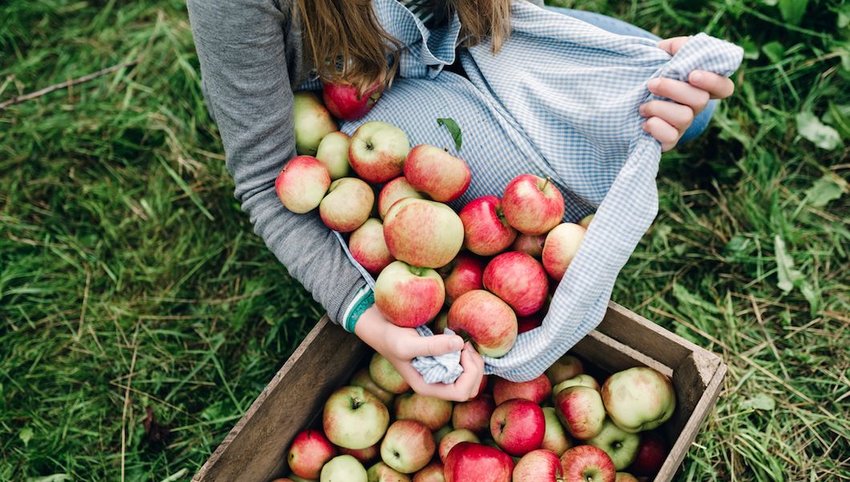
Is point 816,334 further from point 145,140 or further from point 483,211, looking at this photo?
point 145,140

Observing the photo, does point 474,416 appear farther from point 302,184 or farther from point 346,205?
point 302,184

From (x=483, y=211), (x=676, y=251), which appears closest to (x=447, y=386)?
(x=483, y=211)

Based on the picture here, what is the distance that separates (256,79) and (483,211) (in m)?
0.67

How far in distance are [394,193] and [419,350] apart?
45 cm

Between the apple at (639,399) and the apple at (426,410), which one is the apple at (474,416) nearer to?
the apple at (426,410)

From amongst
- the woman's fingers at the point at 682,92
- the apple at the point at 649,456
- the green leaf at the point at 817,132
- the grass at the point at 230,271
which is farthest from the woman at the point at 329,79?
the green leaf at the point at 817,132

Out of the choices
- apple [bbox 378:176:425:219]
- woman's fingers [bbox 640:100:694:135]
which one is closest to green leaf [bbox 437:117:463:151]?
apple [bbox 378:176:425:219]

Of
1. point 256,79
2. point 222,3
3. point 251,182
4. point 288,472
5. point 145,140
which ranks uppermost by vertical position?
point 222,3

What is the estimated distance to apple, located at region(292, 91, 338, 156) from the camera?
1941 mm

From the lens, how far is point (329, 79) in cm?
184

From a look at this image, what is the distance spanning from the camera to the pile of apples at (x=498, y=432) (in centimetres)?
161

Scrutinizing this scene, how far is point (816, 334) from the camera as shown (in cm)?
221

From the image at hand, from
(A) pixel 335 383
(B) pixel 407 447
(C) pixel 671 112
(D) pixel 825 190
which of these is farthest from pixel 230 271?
(D) pixel 825 190

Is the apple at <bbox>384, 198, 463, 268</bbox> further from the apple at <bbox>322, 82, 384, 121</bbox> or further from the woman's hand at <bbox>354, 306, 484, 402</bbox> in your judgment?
the apple at <bbox>322, 82, 384, 121</bbox>
